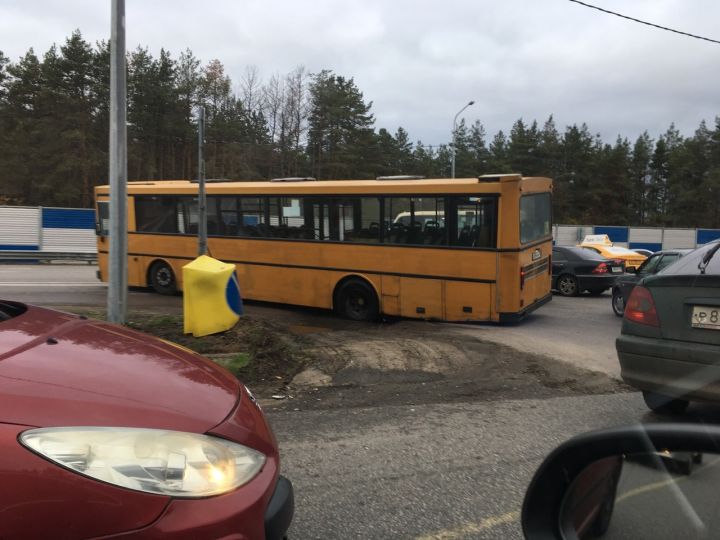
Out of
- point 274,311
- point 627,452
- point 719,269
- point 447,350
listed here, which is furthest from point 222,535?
point 274,311

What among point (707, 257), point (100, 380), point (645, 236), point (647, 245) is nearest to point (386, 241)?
point (707, 257)

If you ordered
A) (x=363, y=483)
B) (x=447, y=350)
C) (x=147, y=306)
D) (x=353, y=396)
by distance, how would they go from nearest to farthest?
1. (x=363, y=483)
2. (x=353, y=396)
3. (x=447, y=350)
4. (x=147, y=306)

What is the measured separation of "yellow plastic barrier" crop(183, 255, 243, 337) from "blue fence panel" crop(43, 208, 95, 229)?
66.0 ft

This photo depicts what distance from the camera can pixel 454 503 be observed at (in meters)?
3.37

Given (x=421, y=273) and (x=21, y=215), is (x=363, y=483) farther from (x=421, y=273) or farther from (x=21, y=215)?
(x=21, y=215)

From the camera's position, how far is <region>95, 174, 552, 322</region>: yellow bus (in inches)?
378

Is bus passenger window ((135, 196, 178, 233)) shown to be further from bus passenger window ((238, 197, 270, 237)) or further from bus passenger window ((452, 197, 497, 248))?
bus passenger window ((452, 197, 497, 248))

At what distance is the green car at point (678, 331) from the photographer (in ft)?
14.0

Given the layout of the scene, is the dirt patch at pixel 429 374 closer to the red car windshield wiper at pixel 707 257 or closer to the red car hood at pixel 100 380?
the red car windshield wiper at pixel 707 257

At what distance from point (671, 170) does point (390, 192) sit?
6915 cm

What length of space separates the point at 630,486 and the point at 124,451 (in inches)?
57.8

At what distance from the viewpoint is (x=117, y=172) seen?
780 cm

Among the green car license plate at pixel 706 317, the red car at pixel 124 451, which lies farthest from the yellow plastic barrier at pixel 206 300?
the green car license plate at pixel 706 317

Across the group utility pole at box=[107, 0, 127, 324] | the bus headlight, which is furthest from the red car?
utility pole at box=[107, 0, 127, 324]
